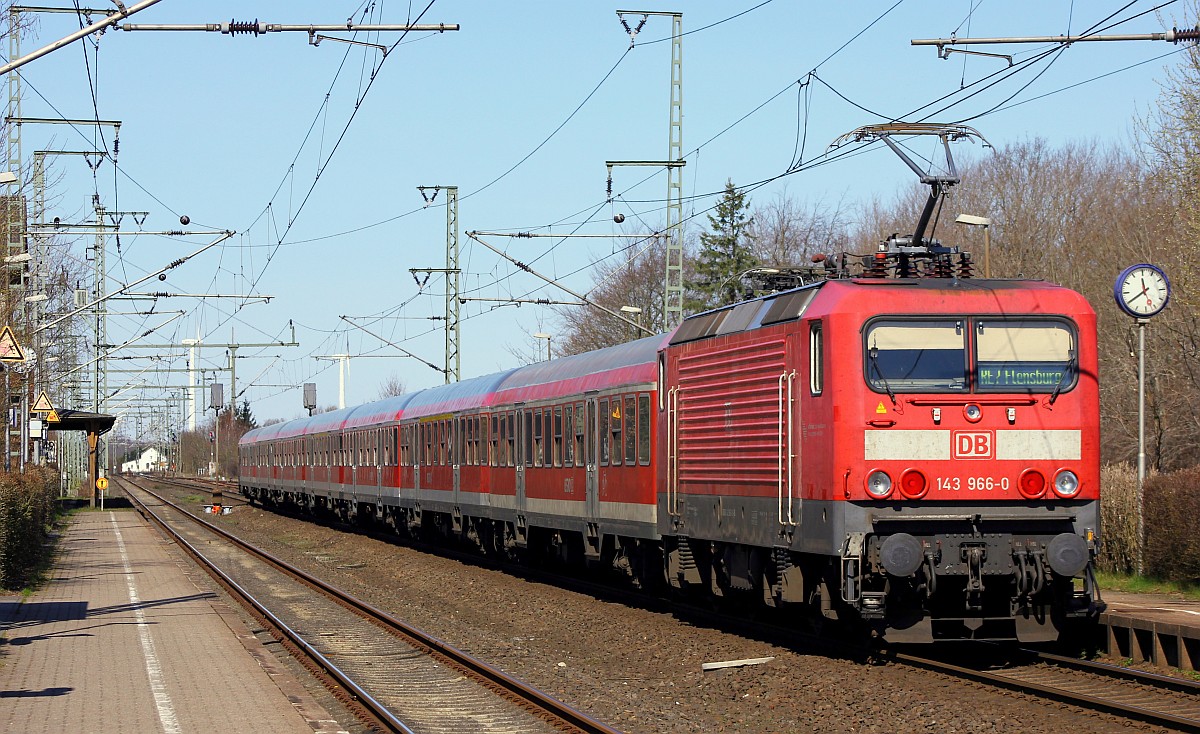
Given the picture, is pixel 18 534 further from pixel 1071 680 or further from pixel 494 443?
pixel 1071 680

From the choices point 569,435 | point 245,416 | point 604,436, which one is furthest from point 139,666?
point 245,416

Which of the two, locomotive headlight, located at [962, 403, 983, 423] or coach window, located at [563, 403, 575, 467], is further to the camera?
coach window, located at [563, 403, 575, 467]

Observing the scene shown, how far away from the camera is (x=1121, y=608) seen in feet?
51.3

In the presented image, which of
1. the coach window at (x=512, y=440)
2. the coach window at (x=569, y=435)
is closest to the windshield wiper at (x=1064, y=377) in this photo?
the coach window at (x=569, y=435)

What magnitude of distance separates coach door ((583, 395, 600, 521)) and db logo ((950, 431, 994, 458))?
930 centimetres

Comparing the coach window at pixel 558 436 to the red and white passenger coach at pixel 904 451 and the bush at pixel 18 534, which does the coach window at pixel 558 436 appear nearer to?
the red and white passenger coach at pixel 904 451

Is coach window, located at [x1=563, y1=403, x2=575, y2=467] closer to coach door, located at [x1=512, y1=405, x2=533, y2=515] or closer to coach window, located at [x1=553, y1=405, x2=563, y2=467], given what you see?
coach window, located at [x1=553, y1=405, x2=563, y2=467]

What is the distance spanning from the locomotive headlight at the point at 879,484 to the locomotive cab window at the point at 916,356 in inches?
31.1

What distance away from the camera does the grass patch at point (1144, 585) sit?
17.8 metres

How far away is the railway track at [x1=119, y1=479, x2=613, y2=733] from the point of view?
1188 centimetres

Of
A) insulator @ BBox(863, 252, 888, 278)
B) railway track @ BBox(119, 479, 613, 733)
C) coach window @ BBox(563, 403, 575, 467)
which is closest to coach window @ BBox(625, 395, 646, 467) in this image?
coach window @ BBox(563, 403, 575, 467)

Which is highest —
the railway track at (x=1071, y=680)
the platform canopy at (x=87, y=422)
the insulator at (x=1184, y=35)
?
A: the insulator at (x=1184, y=35)

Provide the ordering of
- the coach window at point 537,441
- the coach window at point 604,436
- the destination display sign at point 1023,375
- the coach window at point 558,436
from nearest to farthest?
→ the destination display sign at point 1023,375, the coach window at point 604,436, the coach window at point 558,436, the coach window at point 537,441

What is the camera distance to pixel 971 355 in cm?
1341
